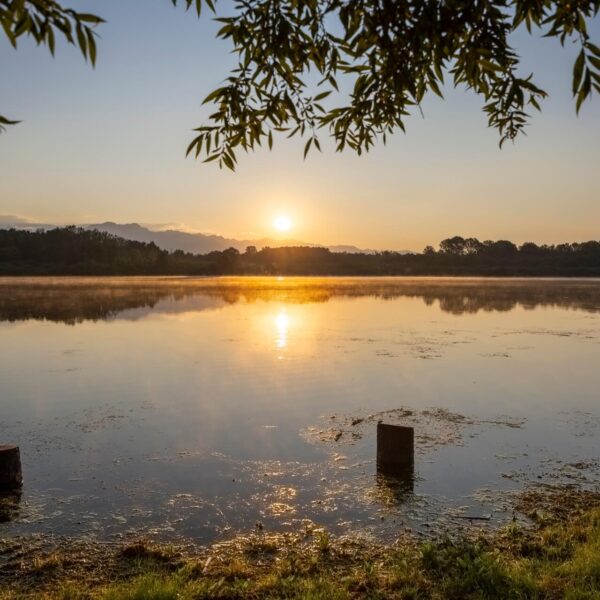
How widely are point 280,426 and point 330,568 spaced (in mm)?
7456

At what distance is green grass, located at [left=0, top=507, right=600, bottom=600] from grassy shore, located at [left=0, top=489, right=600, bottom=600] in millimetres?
13

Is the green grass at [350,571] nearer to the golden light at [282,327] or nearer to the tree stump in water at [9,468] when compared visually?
the tree stump in water at [9,468]

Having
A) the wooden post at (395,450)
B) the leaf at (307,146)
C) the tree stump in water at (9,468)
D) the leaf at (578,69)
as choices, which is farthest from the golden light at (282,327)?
the leaf at (578,69)

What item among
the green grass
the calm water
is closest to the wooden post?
the calm water

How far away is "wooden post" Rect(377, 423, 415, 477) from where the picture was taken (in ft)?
37.0

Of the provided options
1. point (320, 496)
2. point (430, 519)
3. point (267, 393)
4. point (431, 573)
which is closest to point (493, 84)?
point (431, 573)

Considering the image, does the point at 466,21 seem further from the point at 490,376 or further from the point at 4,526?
the point at 490,376

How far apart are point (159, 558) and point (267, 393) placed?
36.6ft

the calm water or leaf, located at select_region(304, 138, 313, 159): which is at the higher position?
leaf, located at select_region(304, 138, 313, 159)

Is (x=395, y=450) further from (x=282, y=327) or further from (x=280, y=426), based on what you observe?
(x=282, y=327)

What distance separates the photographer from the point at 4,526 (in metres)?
8.90

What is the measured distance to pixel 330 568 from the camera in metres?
7.52

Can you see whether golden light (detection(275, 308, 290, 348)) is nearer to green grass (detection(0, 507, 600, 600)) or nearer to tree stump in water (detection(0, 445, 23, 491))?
tree stump in water (detection(0, 445, 23, 491))

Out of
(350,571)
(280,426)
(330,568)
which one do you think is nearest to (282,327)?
(280,426)
